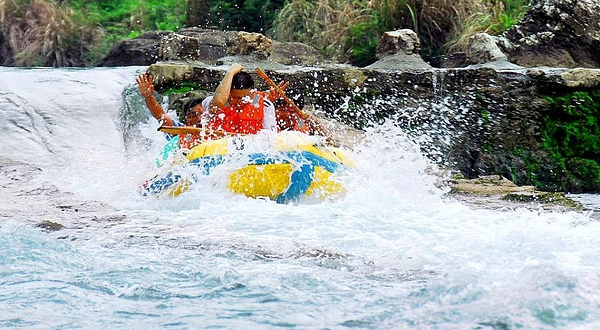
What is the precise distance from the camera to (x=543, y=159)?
8906 millimetres

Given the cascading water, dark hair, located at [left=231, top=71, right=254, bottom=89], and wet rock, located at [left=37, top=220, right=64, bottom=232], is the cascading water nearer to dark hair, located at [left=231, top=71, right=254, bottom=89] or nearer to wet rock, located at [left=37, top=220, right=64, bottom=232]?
wet rock, located at [left=37, top=220, right=64, bottom=232]

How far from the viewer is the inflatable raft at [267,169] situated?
19.9 feet

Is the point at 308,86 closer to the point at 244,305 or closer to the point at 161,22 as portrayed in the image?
the point at 244,305

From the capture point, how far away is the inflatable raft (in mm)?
6070

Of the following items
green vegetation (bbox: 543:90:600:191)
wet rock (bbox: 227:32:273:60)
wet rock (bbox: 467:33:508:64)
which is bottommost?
green vegetation (bbox: 543:90:600:191)

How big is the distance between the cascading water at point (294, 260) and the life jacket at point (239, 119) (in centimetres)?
71

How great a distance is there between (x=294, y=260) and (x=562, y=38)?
25.3 ft

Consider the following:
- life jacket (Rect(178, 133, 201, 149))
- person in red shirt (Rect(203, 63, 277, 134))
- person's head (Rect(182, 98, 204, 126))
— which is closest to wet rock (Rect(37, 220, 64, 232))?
life jacket (Rect(178, 133, 201, 149))

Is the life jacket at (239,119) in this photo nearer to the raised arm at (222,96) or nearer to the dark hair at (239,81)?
the raised arm at (222,96)

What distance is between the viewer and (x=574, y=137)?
902 centimetres

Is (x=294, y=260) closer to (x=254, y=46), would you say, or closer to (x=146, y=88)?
(x=146, y=88)

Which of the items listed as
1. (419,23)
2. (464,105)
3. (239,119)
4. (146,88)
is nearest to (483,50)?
(464,105)

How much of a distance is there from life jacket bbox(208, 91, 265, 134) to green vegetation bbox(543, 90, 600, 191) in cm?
343

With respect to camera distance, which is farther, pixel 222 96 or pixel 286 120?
pixel 286 120
